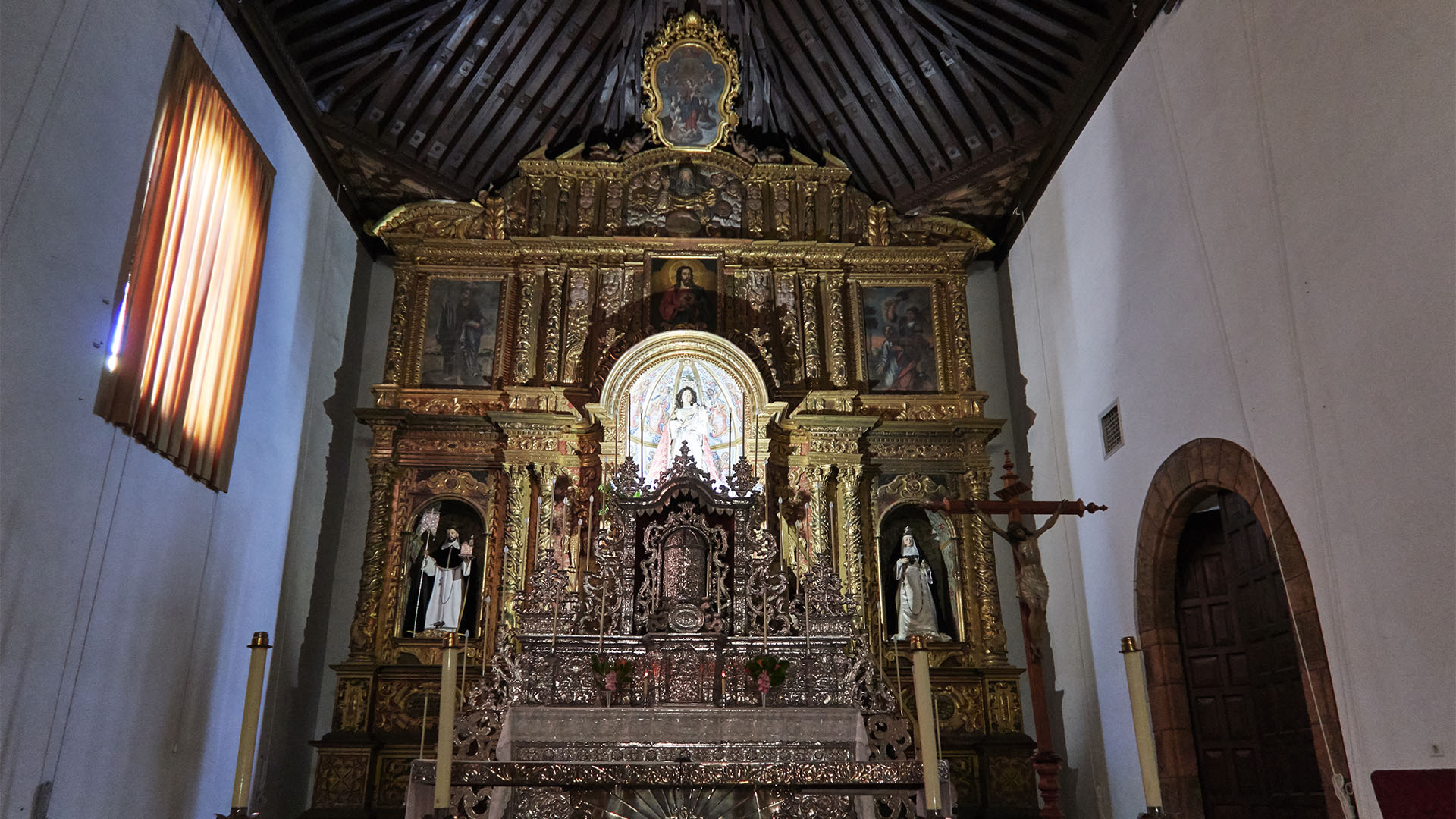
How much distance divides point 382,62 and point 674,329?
4.30 m

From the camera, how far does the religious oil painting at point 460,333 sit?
37.5ft

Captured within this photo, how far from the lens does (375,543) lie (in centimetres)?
1050

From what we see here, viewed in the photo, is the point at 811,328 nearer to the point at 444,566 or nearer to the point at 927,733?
the point at 444,566

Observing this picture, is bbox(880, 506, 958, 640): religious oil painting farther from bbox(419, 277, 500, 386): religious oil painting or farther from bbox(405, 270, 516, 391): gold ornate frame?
bbox(419, 277, 500, 386): religious oil painting

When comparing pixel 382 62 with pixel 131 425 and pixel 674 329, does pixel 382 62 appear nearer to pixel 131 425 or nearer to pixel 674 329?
pixel 674 329

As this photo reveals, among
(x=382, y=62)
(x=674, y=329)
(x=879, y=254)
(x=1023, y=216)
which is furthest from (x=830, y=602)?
(x=382, y=62)

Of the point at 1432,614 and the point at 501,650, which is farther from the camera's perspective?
the point at 501,650

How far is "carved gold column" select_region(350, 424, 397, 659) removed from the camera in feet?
33.3

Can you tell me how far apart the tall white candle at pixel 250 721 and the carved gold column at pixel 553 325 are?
6437mm

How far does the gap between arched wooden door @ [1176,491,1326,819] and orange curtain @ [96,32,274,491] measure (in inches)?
322

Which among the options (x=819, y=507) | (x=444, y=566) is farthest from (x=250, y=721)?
(x=819, y=507)

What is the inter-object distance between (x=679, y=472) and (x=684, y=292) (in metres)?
2.78

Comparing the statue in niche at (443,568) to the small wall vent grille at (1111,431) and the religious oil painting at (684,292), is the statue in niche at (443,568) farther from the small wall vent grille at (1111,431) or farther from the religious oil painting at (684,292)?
the small wall vent grille at (1111,431)

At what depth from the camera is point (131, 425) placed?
23.2ft
